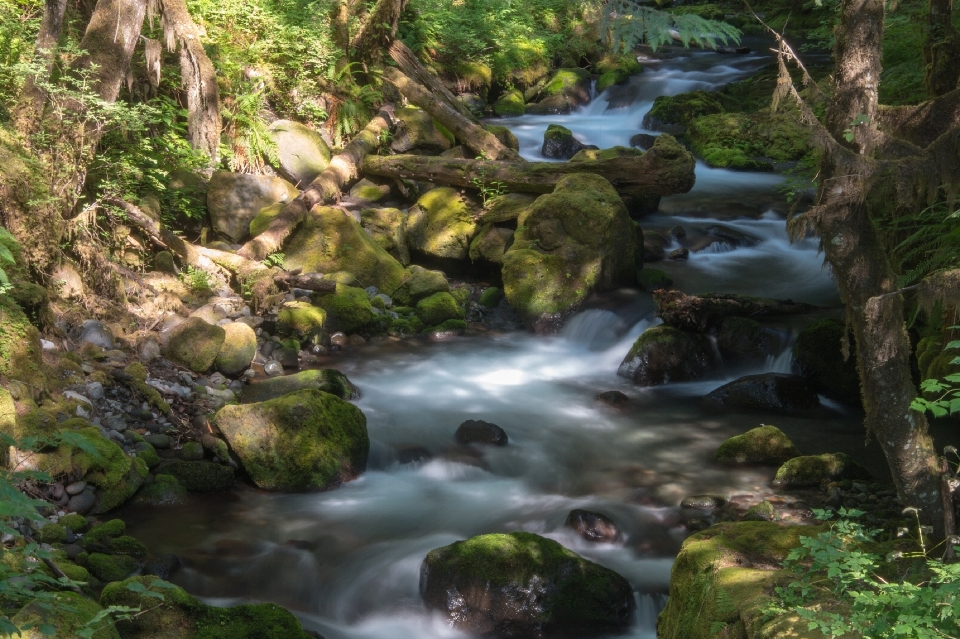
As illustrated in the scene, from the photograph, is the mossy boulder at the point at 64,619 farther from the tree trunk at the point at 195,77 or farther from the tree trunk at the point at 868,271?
the tree trunk at the point at 195,77

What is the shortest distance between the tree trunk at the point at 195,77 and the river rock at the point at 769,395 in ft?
22.5

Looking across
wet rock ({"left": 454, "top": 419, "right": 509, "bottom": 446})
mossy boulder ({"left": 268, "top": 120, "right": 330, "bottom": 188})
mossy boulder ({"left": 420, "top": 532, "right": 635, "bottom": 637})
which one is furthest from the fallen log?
mossy boulder ({"left": 268, "top": 120, "right": 330, "bottom": 188})

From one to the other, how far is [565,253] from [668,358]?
2.30 m

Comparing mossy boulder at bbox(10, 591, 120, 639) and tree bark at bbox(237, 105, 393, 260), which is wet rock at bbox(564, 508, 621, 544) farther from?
tree bark at bbox(237, 105, 393, 260)

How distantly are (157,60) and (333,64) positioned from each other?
4170mm

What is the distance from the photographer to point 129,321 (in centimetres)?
819

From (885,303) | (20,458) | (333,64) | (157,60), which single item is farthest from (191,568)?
(333,64)

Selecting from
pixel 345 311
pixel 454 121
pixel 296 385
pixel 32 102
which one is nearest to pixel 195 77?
pixel 32 102

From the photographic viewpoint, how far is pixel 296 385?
25.1ft

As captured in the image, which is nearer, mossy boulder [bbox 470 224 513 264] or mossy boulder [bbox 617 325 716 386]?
mossy boulder [bbox 617 325 716 386]

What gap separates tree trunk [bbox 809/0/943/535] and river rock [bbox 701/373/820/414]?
3.65m

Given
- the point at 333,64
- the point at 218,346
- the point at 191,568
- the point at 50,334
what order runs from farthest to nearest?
→ the point at 333,64, the point at 218,346, the point at 50,334, the point at 191,568

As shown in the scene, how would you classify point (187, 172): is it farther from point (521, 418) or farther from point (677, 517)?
point (677, 517)

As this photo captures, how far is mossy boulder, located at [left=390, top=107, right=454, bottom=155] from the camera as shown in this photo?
42.8 feet
